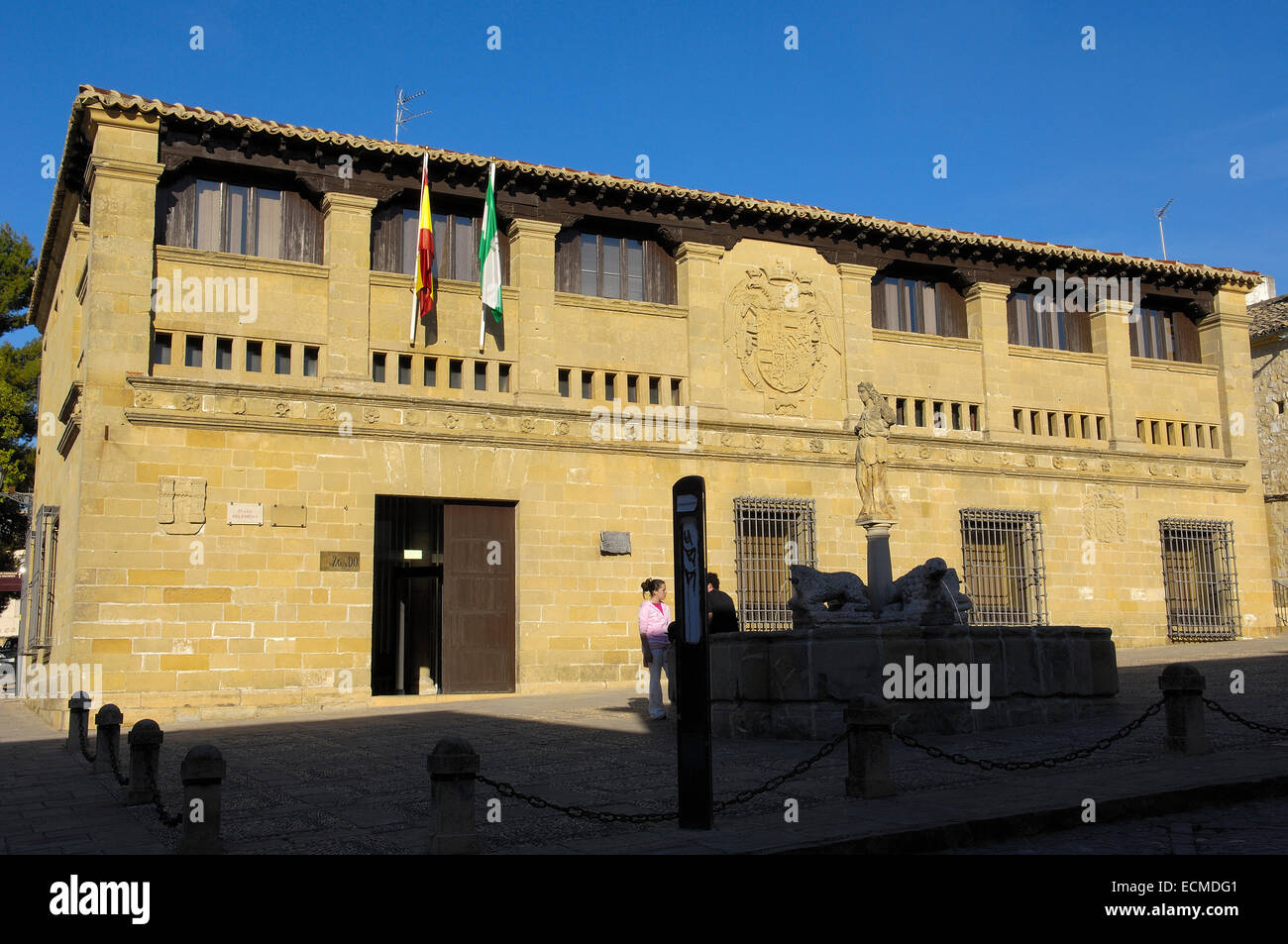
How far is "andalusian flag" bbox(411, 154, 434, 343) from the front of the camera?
20.2 metres

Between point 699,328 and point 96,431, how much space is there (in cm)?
1133

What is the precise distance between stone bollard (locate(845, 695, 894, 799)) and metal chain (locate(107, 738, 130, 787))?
243 inches

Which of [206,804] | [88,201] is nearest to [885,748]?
[206,804]

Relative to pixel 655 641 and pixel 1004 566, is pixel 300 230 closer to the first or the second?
pixel 655 641

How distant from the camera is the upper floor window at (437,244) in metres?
21.2

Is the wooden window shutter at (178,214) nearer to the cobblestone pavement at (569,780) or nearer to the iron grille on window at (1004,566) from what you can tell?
the cobblestone pavement at (569,780)

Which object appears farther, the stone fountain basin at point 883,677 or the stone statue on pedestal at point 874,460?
the stone statue on pedestal at point 874,460

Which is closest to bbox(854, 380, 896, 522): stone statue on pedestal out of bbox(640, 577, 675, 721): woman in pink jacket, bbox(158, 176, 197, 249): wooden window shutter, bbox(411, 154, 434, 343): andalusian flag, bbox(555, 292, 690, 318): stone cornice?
bbox(640, 577, 675, 721): woman in pink jacket

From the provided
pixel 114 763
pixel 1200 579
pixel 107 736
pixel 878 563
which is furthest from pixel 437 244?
pixel 1200 579

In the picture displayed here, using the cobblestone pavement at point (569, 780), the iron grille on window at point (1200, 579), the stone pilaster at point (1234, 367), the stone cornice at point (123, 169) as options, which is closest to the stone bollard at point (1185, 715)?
the cobblestone pavement at point (569, 780)

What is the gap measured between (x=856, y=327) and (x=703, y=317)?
3703 millimetres

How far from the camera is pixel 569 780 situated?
9734mm

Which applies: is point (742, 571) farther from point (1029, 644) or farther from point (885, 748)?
point (885, 748)

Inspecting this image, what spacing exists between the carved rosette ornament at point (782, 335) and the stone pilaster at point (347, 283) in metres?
7.43
